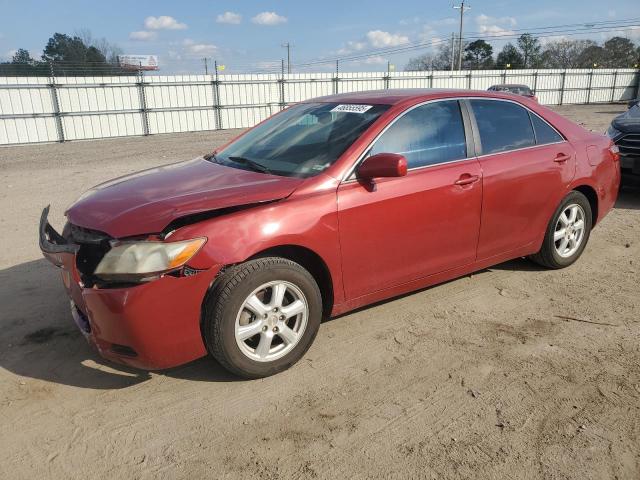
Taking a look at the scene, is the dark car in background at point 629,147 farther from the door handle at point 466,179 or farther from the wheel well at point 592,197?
the door handle at point 466,179

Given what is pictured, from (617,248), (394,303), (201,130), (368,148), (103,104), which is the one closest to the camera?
(368,148)

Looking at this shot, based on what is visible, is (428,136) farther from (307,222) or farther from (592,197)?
(592,197)

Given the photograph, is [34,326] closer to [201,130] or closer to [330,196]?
[330,196]

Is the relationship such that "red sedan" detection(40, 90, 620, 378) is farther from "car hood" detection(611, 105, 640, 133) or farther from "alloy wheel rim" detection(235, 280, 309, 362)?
"car hood" detection(611, 105, 640, 133)

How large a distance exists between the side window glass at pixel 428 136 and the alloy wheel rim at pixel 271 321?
44.2 inches

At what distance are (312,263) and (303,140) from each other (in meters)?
1.01

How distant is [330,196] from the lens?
316 centimetres

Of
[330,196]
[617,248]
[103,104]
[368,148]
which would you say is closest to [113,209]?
[330,196]

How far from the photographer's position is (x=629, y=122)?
779cm

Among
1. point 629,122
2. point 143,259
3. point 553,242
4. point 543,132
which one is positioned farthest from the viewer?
point 629,122

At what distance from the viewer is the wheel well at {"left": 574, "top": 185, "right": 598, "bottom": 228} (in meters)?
4.73

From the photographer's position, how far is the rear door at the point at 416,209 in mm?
3289

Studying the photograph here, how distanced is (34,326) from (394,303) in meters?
2.74

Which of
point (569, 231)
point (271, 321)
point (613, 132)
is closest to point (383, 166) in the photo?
point (271, 321)
